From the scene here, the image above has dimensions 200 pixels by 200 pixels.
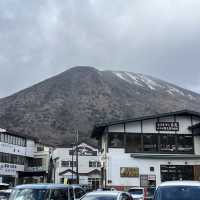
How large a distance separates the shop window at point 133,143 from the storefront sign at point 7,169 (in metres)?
36.8

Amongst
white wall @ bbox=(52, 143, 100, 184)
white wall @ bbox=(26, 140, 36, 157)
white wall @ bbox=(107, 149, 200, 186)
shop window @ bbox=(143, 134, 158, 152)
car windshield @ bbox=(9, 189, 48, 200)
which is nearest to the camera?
car windshield @ bbox=(9, 189, 48, 200)

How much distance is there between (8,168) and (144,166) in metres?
40.0

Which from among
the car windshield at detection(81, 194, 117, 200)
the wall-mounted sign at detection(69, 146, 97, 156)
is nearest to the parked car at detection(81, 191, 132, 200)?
the car windshield at detection(81, 194, 117, 200)

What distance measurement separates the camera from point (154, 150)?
141 ft

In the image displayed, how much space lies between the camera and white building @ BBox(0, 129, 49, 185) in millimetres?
74875

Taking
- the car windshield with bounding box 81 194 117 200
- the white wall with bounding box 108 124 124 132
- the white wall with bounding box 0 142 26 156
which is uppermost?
the white wall with bounding box 0 142 26 156

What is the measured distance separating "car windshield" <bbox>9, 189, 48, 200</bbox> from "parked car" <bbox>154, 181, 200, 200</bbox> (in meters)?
5.61

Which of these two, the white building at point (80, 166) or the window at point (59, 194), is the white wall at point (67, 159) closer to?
the white building at point (80, 166)

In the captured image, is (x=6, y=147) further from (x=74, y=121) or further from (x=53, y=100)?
(x=53, y=100)

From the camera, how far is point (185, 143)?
43.7 m

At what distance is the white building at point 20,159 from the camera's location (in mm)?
74875

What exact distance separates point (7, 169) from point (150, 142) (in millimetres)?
39797

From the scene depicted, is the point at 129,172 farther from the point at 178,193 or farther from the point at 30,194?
the point at 178,193

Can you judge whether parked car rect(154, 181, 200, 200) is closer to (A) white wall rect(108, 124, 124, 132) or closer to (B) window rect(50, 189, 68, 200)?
(B) window rect(50, 189, 68, 200)
